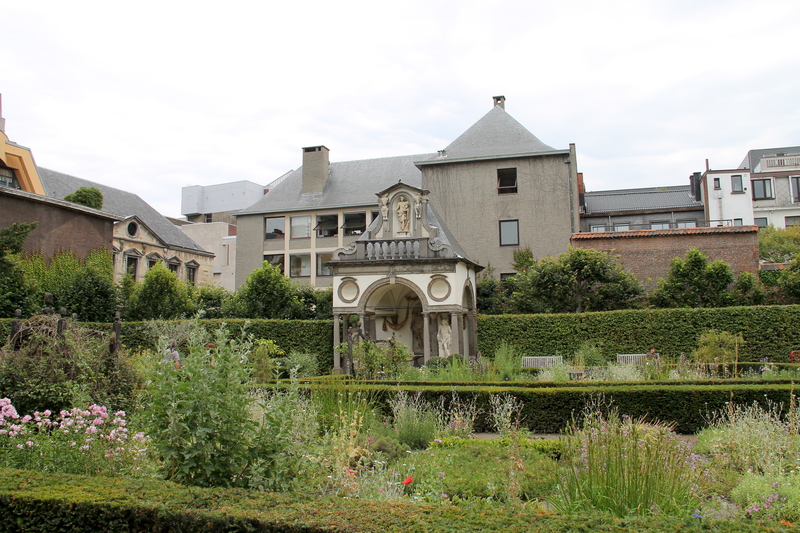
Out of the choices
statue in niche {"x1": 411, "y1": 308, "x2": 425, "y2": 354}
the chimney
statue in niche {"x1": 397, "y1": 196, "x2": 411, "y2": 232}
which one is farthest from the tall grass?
the chimney

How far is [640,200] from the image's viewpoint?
40562 mm

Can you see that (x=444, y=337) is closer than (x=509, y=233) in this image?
Yes

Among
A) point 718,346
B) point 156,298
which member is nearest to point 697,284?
point 718,346

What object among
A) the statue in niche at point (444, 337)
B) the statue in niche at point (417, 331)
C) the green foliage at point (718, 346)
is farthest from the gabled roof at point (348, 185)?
the green foliage at point (718, 346)

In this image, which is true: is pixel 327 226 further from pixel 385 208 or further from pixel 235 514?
pixel 235 514

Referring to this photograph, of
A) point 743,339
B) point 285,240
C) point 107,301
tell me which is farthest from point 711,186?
point 107,301

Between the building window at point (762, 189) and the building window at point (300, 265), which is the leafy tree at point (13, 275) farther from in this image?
the building window at point (762, 189)

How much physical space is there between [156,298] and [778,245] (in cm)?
3408

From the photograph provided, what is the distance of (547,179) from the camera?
1176 inches

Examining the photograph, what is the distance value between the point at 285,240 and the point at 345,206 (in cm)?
447

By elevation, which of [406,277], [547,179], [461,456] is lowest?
[461,456]

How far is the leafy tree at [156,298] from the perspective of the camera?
25234 millimetres

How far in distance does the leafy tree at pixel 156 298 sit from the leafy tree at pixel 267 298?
8.48 feet

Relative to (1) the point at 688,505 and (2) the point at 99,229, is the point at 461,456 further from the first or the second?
(2) the point at 99,229
